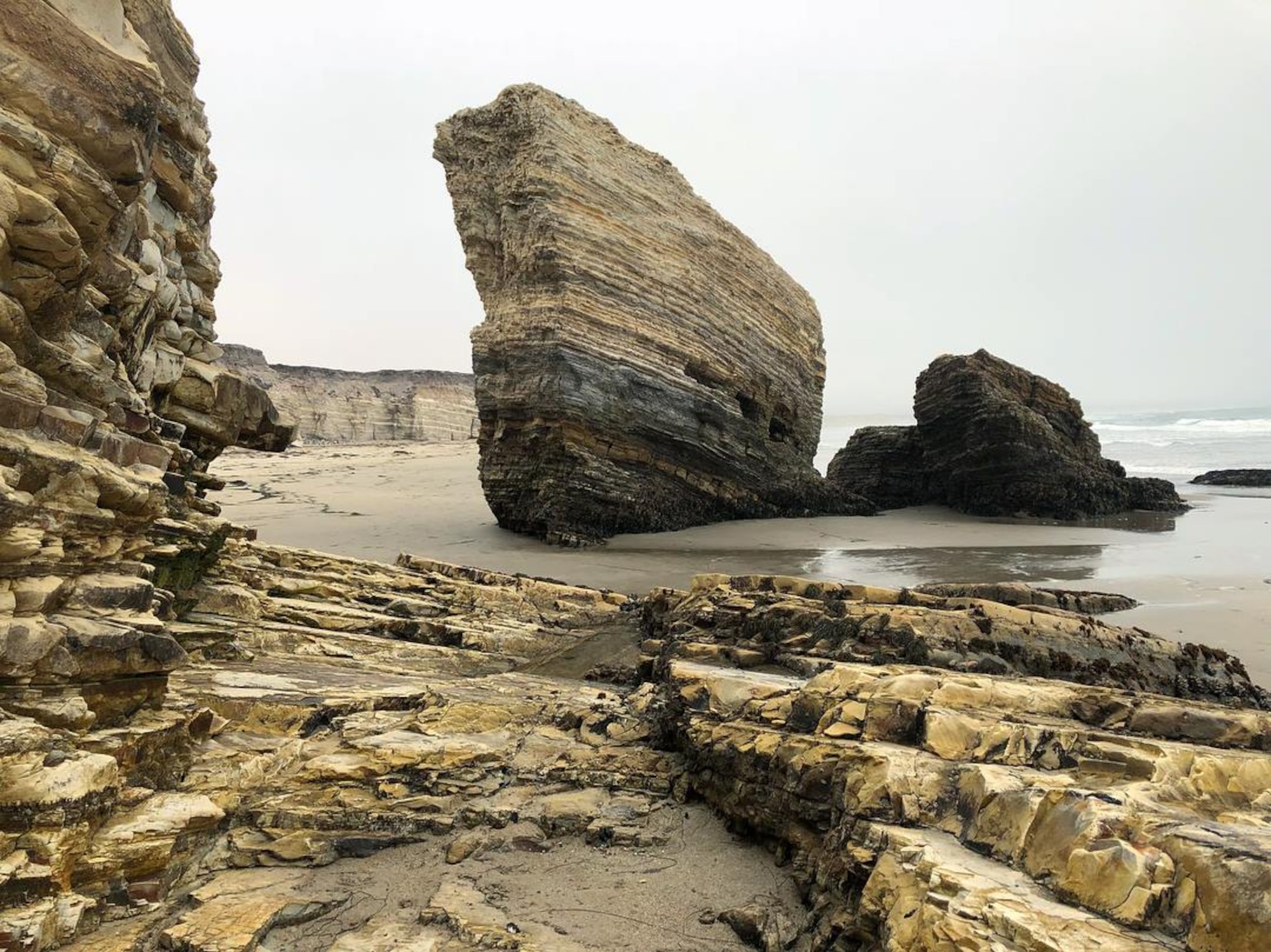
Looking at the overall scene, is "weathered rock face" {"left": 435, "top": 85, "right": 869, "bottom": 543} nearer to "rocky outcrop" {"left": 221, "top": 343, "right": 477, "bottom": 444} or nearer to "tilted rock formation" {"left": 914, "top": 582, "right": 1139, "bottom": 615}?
"tilted rock formation" {"left": 914, "top": 582, "right": 1139, "bottom": 615}

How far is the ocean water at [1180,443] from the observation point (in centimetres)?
3462

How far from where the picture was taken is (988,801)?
304 centimetres

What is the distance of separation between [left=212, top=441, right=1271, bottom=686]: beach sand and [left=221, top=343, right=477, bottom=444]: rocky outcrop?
81.7 ft

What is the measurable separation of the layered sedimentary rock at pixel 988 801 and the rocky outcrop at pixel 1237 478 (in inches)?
1094

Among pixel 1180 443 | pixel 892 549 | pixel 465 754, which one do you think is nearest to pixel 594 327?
pixel 892 549

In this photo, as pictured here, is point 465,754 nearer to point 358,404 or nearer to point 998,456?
point 998,456

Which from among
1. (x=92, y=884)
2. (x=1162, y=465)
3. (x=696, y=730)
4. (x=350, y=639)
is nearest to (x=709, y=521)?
(x=350, y=639)

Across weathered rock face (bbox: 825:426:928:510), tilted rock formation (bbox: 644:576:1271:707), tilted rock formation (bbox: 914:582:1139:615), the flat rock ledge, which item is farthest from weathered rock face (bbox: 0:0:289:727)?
weathered rock face (bbox: 825:426:928:510)

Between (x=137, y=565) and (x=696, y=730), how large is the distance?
3411 millimetres

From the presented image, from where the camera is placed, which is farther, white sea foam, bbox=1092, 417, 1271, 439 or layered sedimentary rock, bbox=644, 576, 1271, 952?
white sea foam, bbox=1092, 417, 1271, 439

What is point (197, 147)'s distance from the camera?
22.6ft

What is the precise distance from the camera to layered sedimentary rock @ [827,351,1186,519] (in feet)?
Result: 60.1

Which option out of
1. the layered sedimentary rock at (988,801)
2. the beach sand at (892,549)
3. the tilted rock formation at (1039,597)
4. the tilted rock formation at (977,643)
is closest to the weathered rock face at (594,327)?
the beach sand at (892,549)

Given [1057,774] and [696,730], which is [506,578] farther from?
[1057,774]
